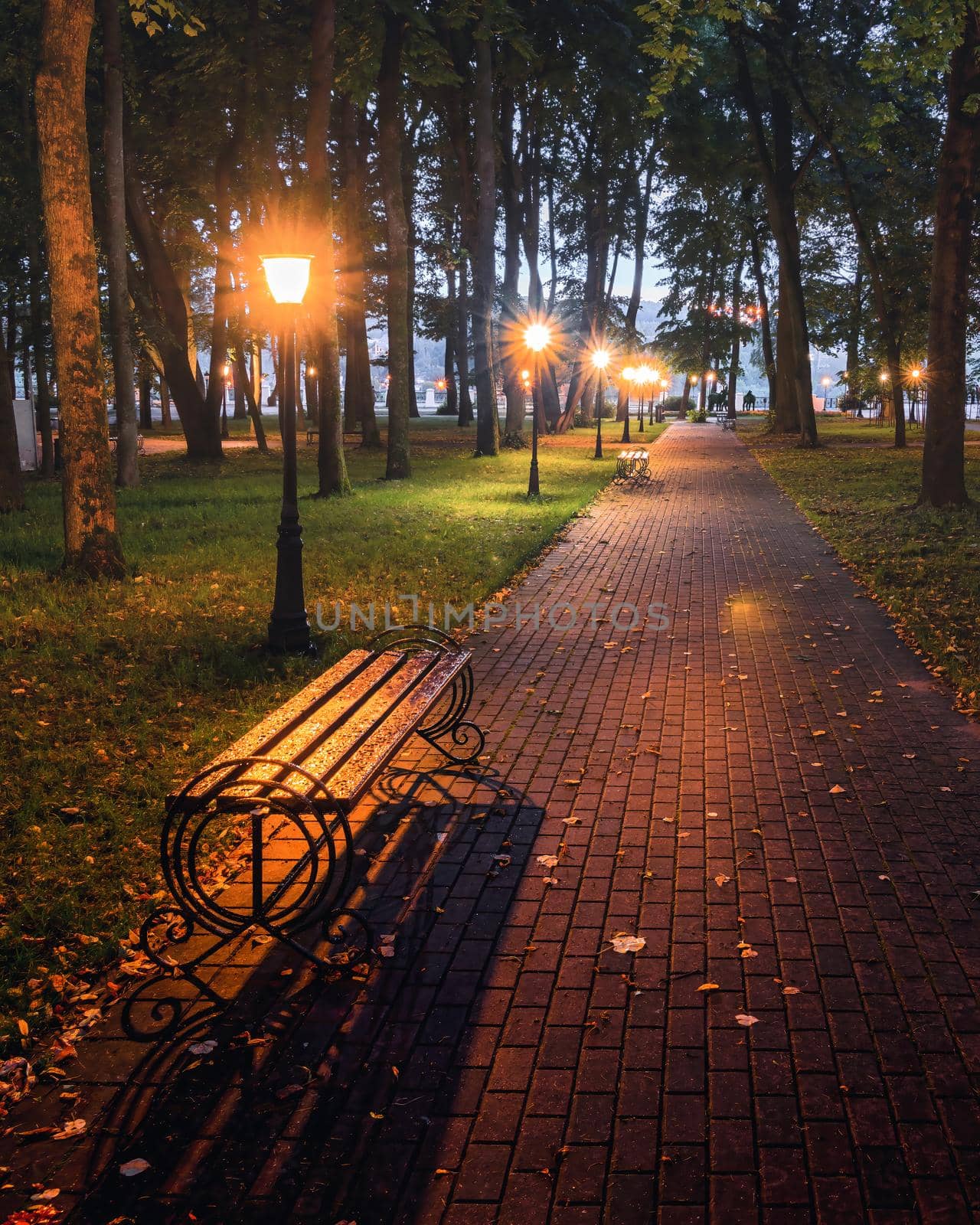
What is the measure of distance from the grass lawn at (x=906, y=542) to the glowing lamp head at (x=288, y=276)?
18.9 ft

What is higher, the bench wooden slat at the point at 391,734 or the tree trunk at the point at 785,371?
the tree trunk at the point at 785,371

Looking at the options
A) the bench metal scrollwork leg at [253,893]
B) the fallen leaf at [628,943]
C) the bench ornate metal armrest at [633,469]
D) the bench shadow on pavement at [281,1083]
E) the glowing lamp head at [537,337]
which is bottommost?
the bench shadow on pavement at [281,1083]

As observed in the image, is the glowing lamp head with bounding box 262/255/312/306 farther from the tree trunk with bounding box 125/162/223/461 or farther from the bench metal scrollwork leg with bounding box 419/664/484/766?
the tree trunk with bounding box 125/162/223/461

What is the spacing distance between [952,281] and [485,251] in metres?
16.5

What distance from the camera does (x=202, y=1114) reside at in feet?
10.6

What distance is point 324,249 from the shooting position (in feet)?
60.0

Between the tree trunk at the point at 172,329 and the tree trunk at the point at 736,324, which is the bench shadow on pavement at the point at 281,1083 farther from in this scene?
the tree trunk at the point at 736,324

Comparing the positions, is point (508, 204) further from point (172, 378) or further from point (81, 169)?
point (81, 169)

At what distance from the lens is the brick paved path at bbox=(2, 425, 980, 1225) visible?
9.59ft

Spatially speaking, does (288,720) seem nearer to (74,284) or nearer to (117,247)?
(74,284)

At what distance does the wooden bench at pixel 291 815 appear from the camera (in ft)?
13.5

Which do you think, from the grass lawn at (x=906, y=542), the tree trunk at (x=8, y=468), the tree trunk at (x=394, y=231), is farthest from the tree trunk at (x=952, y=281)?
the tree trunk at (x=8, y=468)

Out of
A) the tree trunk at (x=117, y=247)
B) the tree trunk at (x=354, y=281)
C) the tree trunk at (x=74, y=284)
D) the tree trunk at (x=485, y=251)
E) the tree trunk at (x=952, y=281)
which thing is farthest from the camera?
the tree trunk at (x=485, y=251)

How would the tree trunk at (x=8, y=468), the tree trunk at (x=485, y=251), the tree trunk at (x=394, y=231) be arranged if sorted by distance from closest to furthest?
the tree trunk at (x=8, y=468) < the tree trunk at (x=394, y=231) < the tree trunk at (x=485, y=251)
